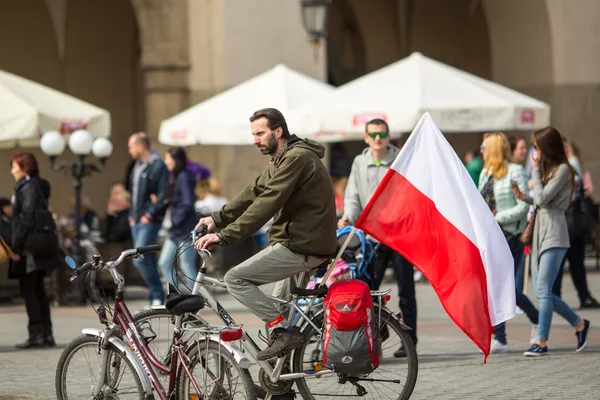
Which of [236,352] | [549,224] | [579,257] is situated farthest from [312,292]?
[579,257]

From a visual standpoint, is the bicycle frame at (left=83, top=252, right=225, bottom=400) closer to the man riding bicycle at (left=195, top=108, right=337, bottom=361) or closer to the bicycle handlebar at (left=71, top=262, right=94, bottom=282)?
the bicycle handlebar at (left=71, top=262, right=94, bottom=282)

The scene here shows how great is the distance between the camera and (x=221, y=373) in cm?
655

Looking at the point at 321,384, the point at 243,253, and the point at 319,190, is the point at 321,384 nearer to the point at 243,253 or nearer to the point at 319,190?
the point at 319,190

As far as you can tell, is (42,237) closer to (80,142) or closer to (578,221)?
(80,142)

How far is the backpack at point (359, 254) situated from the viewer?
9.06m

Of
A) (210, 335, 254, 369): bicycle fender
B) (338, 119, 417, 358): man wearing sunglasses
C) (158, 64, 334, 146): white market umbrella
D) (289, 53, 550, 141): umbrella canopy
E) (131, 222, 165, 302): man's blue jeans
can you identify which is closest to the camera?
(210, 335, 254, 369): bicycle fender

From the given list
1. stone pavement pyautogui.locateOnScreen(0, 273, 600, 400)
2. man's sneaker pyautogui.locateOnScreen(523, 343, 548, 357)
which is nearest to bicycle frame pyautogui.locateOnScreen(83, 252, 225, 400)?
stone pavement pyautogui.locateOnScreen(0, 273, 600, 400)

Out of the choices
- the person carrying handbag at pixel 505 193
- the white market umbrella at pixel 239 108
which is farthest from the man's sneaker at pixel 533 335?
the white market umbrella at pixel 239 108

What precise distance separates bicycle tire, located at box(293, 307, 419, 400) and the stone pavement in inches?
30.3

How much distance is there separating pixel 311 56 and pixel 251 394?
1362 centimetres

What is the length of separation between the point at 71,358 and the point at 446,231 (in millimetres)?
2198

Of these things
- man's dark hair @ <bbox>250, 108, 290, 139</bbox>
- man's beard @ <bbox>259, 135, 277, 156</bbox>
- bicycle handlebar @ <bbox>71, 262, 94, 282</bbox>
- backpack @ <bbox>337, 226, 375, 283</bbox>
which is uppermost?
man's dark hair @ <bbox>250, 108, 290, 139</bbox>

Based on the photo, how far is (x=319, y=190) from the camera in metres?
7.04

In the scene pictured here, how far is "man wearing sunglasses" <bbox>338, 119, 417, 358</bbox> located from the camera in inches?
379
